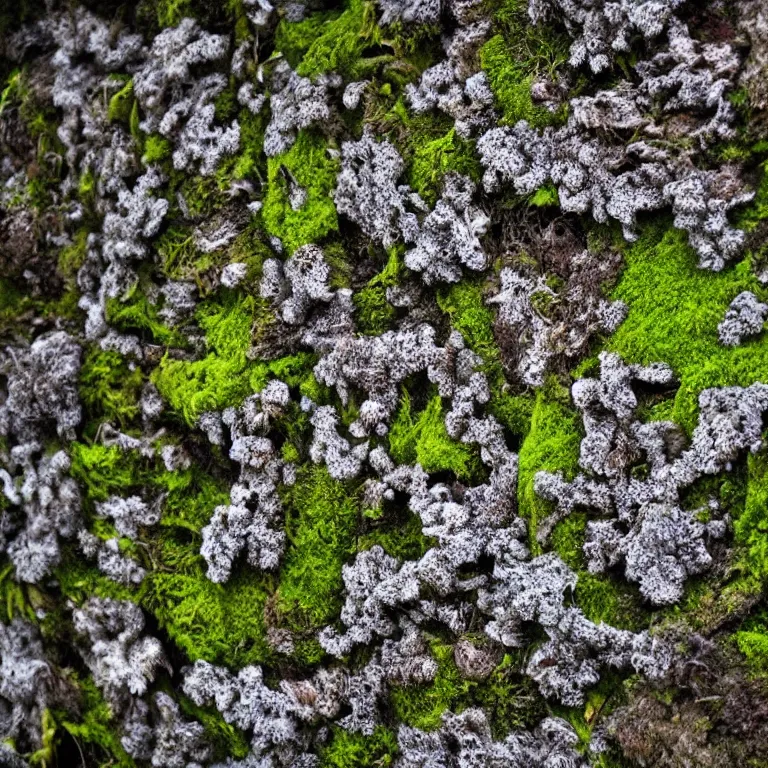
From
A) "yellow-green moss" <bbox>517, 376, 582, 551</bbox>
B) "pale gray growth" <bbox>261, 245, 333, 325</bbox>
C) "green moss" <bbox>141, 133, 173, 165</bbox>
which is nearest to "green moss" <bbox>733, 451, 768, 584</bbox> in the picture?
"yellow-green moss" <bbox>517, 376, 582, 551</bbox>

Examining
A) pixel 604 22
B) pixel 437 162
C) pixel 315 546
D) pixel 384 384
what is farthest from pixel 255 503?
pixel 604 22

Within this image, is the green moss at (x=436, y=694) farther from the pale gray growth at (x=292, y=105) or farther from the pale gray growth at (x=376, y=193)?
the pale gray growth at (x=292, y=105)

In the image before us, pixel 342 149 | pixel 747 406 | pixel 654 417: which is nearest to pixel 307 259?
pixel 342 149

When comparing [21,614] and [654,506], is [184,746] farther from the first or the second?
[654,506]

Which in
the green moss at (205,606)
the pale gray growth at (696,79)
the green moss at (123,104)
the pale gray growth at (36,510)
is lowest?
the green moss at (205,606)

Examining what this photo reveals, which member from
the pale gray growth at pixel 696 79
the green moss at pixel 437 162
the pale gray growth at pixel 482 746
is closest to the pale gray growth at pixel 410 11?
the green moss at pixel 437 162
